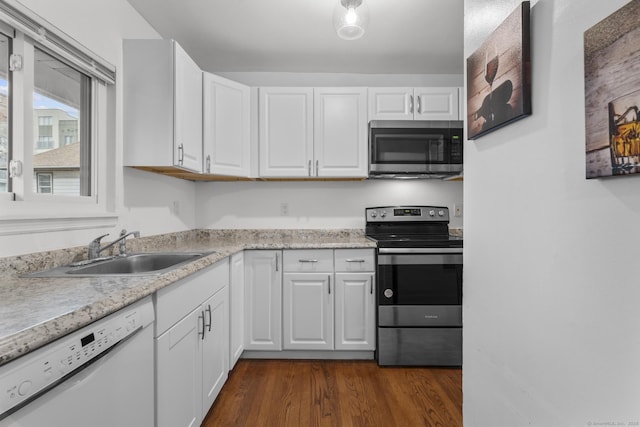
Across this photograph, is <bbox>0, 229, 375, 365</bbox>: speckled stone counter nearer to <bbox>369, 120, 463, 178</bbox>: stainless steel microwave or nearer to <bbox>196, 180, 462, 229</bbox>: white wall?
<bbox>196, 180, 462, 229</bbox>: white wall

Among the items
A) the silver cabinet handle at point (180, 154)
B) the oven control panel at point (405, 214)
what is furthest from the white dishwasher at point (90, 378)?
the oven control panel at point (405, 214)

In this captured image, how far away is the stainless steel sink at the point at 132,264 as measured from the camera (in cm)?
141

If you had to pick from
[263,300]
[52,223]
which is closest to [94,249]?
[52,223]

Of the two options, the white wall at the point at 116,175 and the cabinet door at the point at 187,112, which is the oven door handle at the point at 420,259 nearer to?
the cabinet door at the point at 187,112

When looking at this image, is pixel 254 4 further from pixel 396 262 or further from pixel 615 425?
pixel 615 425

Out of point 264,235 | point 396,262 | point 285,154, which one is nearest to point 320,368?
point 396,262

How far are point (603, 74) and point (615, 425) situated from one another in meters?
0.68

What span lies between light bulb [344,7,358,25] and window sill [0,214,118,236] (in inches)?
66.3

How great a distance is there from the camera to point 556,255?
2.56 ft

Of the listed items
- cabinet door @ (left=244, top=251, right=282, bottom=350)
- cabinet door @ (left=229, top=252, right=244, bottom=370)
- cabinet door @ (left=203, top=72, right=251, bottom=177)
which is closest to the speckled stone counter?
cabinet door @ (left=229, top=252, right=244, bottom=370)

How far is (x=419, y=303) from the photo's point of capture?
234 cm

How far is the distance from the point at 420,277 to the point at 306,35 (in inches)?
76.2

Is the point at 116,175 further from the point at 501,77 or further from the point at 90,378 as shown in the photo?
the point at 501,77

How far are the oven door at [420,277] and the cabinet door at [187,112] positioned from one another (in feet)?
4.81
